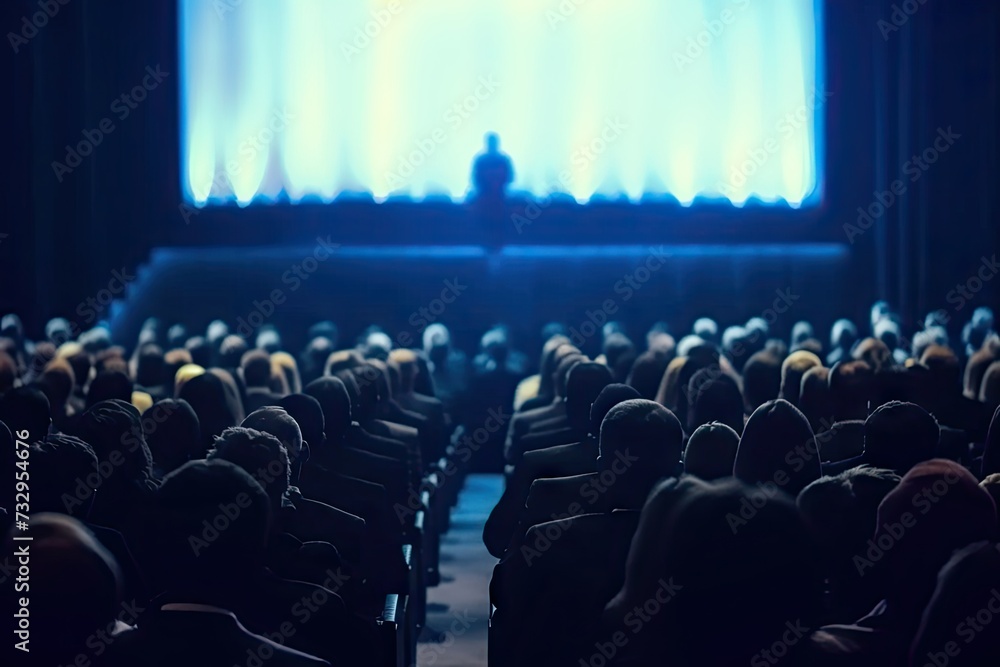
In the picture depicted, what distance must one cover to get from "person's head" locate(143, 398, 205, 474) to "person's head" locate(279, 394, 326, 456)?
14.2 inches

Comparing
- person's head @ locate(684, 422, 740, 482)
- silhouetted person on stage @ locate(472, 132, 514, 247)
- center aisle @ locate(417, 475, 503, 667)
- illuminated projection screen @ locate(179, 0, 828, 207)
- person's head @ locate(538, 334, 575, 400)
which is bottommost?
center aisle @ locate(417, 475, 503, 667)

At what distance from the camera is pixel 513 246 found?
1720cm

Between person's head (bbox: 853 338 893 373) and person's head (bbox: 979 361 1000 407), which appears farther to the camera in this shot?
person's head (bbox: 853 338 893 373)

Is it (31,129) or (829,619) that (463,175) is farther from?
(829,619)

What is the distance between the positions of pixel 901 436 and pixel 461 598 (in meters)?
3.43

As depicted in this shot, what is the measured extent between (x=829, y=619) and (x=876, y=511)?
30 cm

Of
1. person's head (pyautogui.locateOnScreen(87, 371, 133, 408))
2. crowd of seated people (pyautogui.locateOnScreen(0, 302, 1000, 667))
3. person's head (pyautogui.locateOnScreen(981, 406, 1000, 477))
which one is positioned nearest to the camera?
crowd of seated people (pyautogui.locateOnScreen(0, 302, 1000, 667))

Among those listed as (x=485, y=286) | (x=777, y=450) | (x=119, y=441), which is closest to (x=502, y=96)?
(x=485, y=286)

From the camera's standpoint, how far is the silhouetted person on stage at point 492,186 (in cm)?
1630

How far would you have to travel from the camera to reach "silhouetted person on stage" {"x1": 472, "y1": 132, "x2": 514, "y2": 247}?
16297mm

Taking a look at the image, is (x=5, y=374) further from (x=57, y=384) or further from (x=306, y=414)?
(x=306, y=414)

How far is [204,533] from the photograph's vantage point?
3064 millimetres

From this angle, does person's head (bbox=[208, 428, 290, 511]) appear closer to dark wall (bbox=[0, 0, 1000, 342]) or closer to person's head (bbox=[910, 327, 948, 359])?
person's head (bbox=[910, 327, 948, 359])

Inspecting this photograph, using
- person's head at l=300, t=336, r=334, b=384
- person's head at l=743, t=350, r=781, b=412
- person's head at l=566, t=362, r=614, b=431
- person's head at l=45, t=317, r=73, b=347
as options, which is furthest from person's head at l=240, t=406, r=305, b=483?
person's head at l=45, t=317, r=73, b=347
